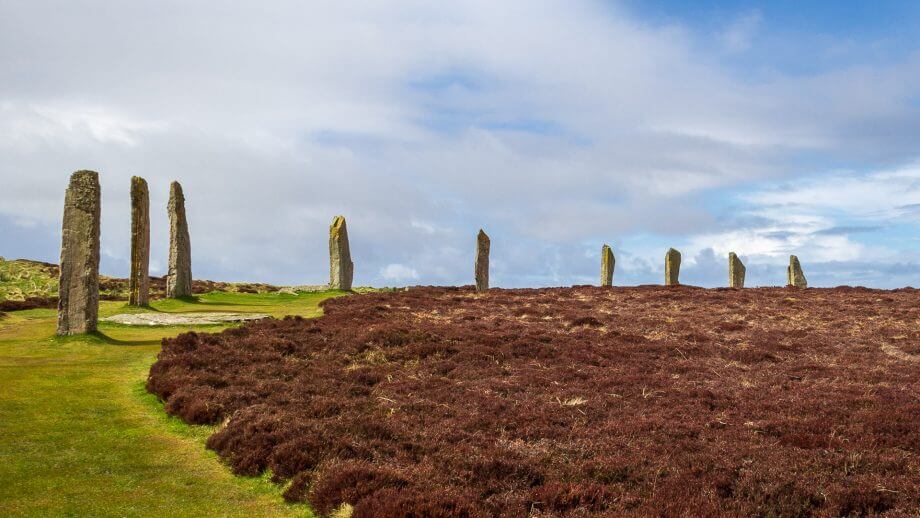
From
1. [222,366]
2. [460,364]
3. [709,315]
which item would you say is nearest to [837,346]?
[709,315]

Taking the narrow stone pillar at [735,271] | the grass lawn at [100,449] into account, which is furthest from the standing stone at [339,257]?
the narrow stone pillar at [735,271]

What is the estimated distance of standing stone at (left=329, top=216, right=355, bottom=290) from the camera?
136 ft

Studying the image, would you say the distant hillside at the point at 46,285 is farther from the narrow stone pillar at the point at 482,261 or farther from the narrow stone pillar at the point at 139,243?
the narrow stone pillar at the point at 482,261

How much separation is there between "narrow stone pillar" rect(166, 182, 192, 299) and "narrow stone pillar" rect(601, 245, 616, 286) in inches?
1060

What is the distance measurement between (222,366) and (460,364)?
6.22 m

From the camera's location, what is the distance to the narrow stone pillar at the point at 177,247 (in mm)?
34500

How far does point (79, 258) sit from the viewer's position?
73.8 ft

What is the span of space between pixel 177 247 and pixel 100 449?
24.0 metres

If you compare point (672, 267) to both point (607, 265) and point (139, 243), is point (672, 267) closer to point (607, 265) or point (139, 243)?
point (607, 265)

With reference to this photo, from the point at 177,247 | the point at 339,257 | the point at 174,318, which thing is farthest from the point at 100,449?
the point at 339,257

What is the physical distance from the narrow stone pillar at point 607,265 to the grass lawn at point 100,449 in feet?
109


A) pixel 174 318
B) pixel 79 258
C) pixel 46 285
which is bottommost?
pixel 174 318

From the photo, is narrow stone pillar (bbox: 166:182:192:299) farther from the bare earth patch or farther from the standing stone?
Result: the standing stone

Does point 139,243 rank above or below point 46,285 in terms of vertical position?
above
